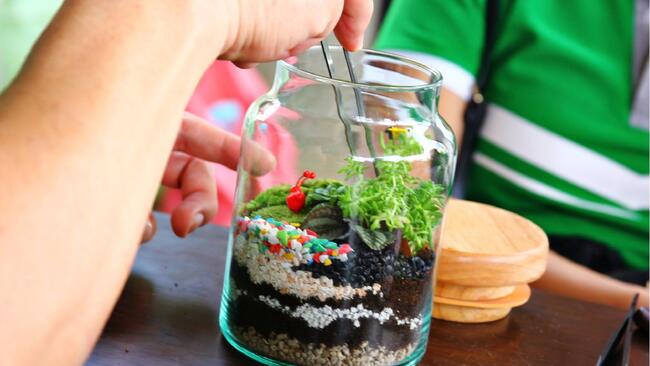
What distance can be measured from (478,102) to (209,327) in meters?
0.72

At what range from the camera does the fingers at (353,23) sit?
0.54 metres

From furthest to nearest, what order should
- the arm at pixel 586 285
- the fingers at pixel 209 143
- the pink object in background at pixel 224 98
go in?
the pink object in background at pixel 224 98, the arm at pixel 586 285, the fingers at pixel 209 143

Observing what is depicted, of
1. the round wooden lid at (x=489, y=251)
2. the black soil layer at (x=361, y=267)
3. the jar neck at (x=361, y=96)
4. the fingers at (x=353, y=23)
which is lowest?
the round wooden lid at (x=489, y=251)

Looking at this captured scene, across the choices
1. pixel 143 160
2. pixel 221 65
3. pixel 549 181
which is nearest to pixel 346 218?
pixel 143 160

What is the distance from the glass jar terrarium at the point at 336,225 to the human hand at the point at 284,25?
34 mm

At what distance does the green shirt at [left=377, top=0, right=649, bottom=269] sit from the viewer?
115 cm

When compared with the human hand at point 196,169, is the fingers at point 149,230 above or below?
below

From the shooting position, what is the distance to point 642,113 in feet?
3.73

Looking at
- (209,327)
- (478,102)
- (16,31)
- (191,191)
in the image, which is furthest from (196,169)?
(16,31)

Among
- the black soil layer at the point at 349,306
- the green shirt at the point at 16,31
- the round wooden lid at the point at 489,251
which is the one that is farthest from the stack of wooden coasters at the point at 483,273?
the green shirt at the point at 16,31

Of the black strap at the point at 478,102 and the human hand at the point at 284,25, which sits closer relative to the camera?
the human hand at the point at 284,25

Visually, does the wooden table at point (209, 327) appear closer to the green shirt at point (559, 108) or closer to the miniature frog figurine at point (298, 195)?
the miniature frog figurine at point (298, 195)

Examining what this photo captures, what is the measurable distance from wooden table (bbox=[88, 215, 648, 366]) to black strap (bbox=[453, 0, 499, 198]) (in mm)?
466

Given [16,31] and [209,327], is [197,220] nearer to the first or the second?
[209,327]
